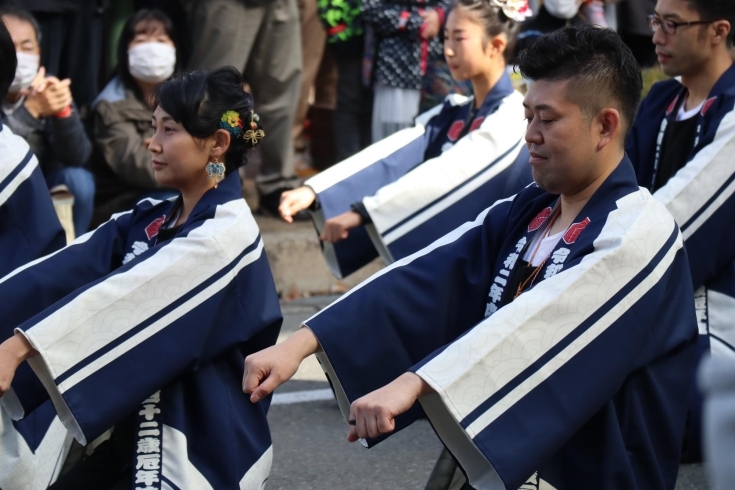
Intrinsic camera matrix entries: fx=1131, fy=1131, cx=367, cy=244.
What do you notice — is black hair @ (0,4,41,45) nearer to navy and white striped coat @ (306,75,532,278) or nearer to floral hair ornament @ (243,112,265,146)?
navy and white striped coat @ (306,75,532,278)

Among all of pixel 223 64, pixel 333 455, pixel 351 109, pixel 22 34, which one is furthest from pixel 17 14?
pixel 333 455

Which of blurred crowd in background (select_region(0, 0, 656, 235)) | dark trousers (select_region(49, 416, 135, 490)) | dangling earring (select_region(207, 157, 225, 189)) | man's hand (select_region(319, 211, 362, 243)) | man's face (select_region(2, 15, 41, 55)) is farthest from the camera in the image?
blurred crowd in background (select_region(0, 0, 656, 235))

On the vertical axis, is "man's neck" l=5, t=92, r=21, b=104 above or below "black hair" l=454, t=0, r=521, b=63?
below

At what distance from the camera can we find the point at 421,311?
2596mm

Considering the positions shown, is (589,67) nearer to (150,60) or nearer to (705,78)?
(705,78)

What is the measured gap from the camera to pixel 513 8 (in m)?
4.45

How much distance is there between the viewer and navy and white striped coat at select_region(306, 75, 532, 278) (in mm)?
4047

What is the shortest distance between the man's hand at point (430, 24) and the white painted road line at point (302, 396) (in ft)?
7.19

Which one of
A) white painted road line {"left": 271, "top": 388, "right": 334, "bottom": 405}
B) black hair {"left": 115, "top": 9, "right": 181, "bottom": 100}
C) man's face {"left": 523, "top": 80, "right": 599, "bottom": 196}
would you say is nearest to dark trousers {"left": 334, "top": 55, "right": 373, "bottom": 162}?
black hair {"left": 115, "top": 9, "right": 181, "bottom": 100}

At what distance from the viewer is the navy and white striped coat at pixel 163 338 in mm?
2693

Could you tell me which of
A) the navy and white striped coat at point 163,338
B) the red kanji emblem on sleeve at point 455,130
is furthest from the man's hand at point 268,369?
the red kanji emblem on sleeve at point 455,130

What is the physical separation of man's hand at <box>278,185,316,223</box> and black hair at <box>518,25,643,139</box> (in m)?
1.40

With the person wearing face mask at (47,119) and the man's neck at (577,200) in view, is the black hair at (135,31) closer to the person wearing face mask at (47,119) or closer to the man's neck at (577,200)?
the person wearing face mask at (47,119)

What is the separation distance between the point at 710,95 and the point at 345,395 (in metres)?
1.92
